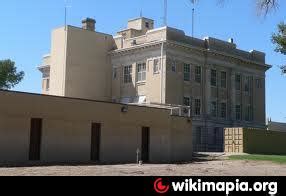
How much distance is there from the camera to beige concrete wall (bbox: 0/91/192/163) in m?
27.9

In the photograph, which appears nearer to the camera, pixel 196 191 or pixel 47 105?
pixel 196 191

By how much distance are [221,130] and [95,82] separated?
15.7 meters

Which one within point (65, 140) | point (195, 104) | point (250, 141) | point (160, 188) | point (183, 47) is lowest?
point (160, 188)

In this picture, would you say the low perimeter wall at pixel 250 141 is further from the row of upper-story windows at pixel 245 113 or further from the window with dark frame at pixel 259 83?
the window with dark frame at pixel 259 83

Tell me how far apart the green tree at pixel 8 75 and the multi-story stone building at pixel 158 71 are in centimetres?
1995

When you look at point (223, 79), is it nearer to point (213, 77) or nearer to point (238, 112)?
point (213, 77)

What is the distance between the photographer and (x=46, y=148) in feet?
96.8

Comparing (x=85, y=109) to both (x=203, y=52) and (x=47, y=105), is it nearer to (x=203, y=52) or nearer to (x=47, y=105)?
(x=47, y=105)

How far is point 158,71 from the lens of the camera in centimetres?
5591

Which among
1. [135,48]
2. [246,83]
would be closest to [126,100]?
[135,48]

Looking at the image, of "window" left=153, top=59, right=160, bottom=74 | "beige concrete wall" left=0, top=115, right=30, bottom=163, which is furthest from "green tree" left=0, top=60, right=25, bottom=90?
"beige concrete wall" left=0, top=115, right=30, bottom=163

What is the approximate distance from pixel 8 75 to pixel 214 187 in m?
73.8

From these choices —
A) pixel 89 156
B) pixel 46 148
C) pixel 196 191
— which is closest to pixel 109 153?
pixel 89 156

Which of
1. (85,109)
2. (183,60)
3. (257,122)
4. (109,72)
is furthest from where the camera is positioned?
(257,122)
